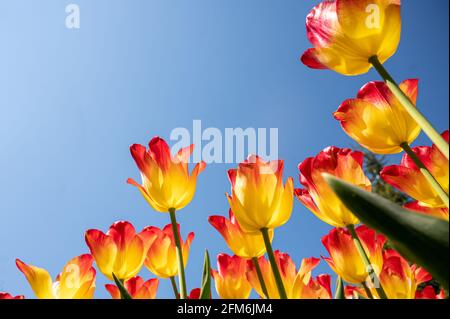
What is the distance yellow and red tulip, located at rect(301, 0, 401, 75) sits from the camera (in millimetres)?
521

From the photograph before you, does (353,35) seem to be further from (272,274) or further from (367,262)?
(272,274)

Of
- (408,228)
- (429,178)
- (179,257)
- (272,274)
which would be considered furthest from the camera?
(272,274)

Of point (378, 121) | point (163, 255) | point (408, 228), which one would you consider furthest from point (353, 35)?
point (163, 255)

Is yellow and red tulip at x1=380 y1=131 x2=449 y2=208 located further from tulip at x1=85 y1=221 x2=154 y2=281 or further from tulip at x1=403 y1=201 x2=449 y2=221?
tulip at x1=85 y1=221 x2=154 y2=281

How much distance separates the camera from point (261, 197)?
0.60 m

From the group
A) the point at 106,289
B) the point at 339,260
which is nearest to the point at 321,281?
the point at 339,260

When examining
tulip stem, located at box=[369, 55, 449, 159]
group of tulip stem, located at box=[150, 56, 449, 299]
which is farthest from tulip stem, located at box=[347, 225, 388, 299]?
tulip stem, located at box=[369, 55, 449, 159]

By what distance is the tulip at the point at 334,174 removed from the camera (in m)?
0.63

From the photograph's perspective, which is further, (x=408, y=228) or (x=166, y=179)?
(x=166, y=179)

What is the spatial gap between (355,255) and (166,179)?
14.5 inches

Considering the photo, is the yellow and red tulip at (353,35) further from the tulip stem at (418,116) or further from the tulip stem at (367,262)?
the tulip stem at (367,262)

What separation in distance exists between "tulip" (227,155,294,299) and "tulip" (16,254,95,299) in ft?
0.82

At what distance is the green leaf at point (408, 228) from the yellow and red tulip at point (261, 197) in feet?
0.85
